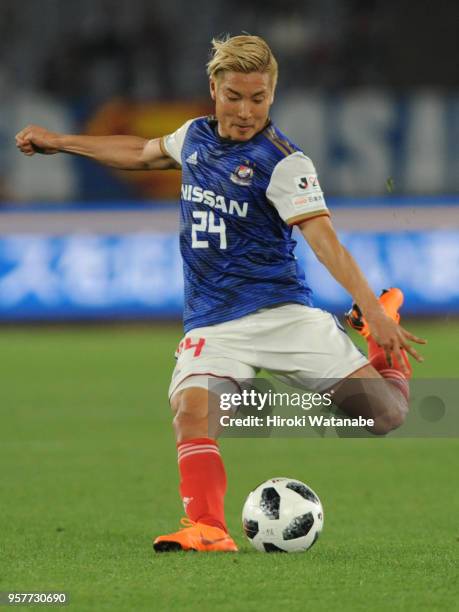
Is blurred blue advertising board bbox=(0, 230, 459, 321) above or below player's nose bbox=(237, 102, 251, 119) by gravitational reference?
below

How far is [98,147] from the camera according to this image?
582 cm

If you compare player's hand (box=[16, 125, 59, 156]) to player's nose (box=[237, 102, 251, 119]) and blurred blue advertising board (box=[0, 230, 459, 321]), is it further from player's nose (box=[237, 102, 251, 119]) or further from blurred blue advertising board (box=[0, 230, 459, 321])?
blurred blue advertising board (box=[0, 230, 459, 321])

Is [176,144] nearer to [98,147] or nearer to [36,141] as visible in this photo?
[98,147]

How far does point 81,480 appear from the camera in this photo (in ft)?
24.5

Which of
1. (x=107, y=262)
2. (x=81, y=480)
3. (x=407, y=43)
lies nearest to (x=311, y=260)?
(x=107, y=262)

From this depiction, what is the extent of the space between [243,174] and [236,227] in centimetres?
21

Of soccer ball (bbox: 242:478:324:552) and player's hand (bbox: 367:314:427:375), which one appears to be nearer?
player's hand (bbox: 367:314:427:375)

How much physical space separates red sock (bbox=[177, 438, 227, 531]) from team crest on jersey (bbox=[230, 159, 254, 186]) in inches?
38.3

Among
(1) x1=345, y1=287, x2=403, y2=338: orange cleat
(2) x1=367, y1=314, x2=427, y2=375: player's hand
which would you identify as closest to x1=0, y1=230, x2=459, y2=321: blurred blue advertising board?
Result: (1) x1=345, y1=287, x2=403, y2=338: orange cleat

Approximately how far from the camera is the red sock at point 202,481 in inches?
199

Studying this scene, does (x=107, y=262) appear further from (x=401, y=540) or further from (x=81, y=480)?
(x=401, y=540)

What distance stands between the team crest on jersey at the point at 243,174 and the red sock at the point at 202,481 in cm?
97

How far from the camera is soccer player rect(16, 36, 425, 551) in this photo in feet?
16.6
